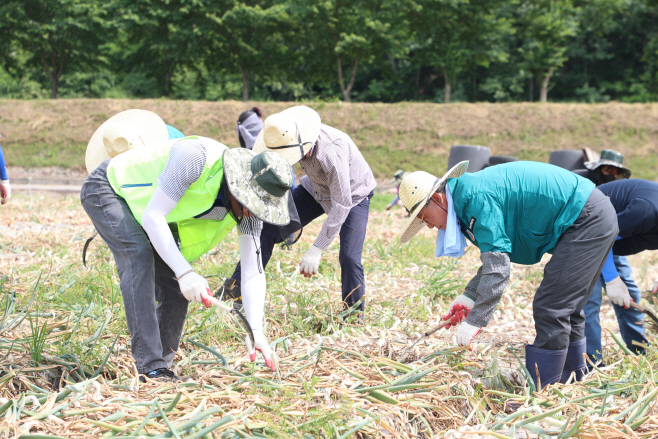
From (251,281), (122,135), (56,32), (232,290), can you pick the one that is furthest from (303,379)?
(56,32)

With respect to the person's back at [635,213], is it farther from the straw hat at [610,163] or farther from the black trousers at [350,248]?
the black trousers at [350,248]

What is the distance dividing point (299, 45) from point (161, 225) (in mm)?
23650

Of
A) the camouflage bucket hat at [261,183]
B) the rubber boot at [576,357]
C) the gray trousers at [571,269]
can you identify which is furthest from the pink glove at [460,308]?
the camouflage bucket hat at [261,183]

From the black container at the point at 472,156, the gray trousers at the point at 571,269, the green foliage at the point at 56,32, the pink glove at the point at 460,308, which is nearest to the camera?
the gray trousers at the point at 571,269

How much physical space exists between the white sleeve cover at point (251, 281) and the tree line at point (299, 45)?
61.7 ft

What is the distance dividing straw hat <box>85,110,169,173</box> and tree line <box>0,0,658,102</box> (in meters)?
17.5

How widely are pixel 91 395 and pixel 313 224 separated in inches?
235

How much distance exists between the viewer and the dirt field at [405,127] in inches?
648

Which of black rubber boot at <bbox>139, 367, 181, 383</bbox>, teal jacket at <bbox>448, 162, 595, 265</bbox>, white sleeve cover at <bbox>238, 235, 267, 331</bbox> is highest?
teal jacket at <bbox>448, 162, 595, 265</bbox>

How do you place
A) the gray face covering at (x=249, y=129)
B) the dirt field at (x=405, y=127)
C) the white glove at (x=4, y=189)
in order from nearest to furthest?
the gray face covering at (x=249, y=129), the white glove at (x=4, y=189), the dirt field at (x=405, y=127)

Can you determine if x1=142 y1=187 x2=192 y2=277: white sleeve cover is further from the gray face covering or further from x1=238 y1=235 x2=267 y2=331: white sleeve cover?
the gray face covering

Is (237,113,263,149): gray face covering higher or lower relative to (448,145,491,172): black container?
higher

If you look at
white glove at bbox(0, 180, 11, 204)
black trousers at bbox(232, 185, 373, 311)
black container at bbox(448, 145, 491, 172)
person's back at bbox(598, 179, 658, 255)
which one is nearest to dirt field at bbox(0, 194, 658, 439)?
black trousers at bbox(232, 185, 373, 311)

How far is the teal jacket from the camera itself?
102 inches
